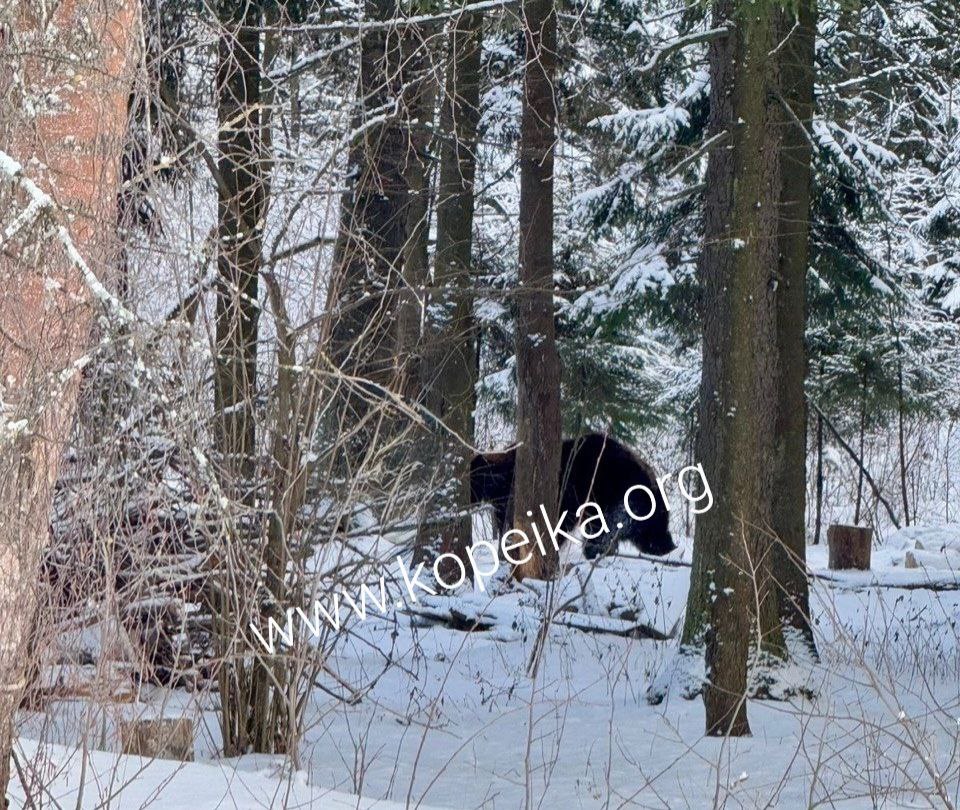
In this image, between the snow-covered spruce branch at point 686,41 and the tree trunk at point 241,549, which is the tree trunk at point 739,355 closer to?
the snow-covered spruce branch at point 686,41

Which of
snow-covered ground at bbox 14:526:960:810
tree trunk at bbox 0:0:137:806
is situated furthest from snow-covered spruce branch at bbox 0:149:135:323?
snow-covered ground at bbox 14:526:960:810

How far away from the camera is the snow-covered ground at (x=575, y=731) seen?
5.32 m

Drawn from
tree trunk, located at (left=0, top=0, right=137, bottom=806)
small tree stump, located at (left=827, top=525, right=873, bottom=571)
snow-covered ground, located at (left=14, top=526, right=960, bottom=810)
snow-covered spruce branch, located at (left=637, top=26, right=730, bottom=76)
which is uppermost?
snow-covered spruce branch, located at (left=637, top=26, right=730, bottom=76)

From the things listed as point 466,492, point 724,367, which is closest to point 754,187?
point 724,367

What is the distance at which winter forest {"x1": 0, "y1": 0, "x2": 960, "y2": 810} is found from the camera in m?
4.75

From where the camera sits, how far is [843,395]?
18.7 meters

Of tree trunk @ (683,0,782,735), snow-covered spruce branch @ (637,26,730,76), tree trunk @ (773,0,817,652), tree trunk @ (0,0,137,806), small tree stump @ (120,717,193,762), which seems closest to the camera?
tree trunk @ (0,0,137,806)

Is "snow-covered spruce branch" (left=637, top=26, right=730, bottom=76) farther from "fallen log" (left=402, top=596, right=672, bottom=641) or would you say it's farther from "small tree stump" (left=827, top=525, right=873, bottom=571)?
"small tree stump" (left=827, top=525, right=873, bottom=571)

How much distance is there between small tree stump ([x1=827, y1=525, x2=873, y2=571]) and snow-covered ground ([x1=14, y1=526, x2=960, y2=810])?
731 millimetres

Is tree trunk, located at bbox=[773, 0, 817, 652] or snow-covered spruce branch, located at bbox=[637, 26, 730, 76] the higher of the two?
snow-covered spruce branch, located at bbox=[637, 26, 730, 76]

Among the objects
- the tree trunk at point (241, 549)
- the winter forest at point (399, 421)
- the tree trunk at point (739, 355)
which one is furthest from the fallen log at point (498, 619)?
the tree trunk at point (241, 549)

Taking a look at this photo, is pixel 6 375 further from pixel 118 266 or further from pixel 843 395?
pixel 843 395

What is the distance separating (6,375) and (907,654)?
331 inches

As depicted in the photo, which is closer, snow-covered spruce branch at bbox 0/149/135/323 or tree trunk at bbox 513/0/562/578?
snow-covered spruce branch at bbox 0/149/135/323
